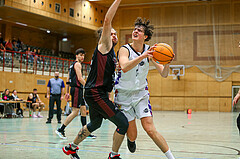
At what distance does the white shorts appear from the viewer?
372 centimetres

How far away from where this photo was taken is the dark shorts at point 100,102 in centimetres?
359

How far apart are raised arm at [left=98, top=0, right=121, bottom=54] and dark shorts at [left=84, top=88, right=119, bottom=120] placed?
492 mm

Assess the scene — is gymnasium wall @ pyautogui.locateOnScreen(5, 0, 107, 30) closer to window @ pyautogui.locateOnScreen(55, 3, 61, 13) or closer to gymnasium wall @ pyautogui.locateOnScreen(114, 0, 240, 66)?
window @ pyautogui.locateOnScreen(55, 3, 61, 13)

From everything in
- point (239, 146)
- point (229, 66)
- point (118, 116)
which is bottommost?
point (239, 146)

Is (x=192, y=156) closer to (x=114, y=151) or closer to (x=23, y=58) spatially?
(x=114, y=151)

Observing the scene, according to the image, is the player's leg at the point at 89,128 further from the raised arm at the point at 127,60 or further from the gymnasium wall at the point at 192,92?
the gymnasium wall at the point at 192,92

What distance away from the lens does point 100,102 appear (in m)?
3.63

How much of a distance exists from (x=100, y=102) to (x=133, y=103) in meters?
0.41

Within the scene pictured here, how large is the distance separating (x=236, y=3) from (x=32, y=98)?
17565 millimetres

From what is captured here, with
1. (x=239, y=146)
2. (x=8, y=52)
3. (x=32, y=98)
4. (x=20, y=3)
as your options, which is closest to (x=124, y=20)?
(x=20, y=3)

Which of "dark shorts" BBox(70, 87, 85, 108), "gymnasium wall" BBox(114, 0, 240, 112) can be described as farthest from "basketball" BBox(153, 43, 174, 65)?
"gymnasium wall" BBox(114, 0, 240, 112)

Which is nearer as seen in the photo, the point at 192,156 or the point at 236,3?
the point at 192,156

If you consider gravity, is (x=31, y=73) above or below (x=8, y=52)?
below

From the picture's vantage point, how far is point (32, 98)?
15219 mm
